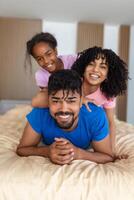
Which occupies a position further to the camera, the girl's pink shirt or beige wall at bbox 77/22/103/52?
beige wall at bbox 77/22/103/52

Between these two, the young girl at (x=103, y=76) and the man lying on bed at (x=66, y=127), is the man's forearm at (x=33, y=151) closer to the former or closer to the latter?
the man lying on bed at (x=66, y=127)

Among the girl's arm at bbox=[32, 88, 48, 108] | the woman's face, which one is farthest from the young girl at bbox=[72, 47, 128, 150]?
the girl's arm at bbox=[32, 88, 48, 108]

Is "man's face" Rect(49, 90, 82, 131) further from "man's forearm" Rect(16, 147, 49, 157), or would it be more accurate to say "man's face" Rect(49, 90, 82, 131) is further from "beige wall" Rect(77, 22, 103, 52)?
"beige wall" Rect(77, 22, 103, 52)

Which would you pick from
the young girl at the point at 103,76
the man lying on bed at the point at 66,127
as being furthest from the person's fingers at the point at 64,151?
the young girl at the point at 103,76

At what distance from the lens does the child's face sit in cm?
159

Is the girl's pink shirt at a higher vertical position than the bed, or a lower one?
higher

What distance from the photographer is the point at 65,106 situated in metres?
1.30

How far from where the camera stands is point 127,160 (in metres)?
1.48

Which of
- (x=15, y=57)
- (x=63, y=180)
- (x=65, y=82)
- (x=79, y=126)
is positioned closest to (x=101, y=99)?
(x=79, y=126)

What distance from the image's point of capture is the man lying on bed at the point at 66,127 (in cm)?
131

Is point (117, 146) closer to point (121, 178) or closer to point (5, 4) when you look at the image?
point (121, 178)

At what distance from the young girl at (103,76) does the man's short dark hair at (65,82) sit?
280mm

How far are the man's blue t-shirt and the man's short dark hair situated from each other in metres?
0.14

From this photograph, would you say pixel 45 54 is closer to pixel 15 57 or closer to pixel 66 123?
pixel 66 123
